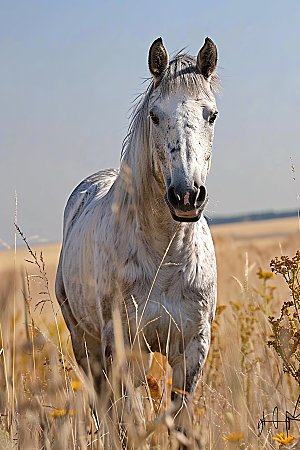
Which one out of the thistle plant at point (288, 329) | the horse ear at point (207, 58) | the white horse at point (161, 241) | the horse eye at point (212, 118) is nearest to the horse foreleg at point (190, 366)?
the white horse at point (161, 241)

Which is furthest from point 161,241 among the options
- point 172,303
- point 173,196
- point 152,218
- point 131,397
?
point 131,397

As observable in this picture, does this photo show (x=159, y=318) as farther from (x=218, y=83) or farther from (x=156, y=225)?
(x=218, y=83)

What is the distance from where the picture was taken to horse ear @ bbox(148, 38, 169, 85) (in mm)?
3537

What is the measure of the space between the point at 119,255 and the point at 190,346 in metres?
0.57

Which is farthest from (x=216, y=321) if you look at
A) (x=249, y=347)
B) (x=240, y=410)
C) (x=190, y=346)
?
(x=240, y=410)

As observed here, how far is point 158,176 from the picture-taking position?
348cm

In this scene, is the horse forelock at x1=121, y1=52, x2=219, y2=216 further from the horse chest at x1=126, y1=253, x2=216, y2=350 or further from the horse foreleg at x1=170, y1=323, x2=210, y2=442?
the horse foreleg at x1=170, y1=323, x2=210, y2=442

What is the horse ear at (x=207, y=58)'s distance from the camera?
11.7 ft

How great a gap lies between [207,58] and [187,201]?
975mm

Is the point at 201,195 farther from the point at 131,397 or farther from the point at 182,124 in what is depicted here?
the point at 131,397

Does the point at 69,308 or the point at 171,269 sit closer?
the point at 171,269

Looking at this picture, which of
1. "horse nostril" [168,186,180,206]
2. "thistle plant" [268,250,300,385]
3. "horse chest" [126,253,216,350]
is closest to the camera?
"thistle plant" [268,250,300,385]

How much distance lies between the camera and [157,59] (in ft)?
11.6

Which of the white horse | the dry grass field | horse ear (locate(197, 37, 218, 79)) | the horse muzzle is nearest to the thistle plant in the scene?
the dry grass field
